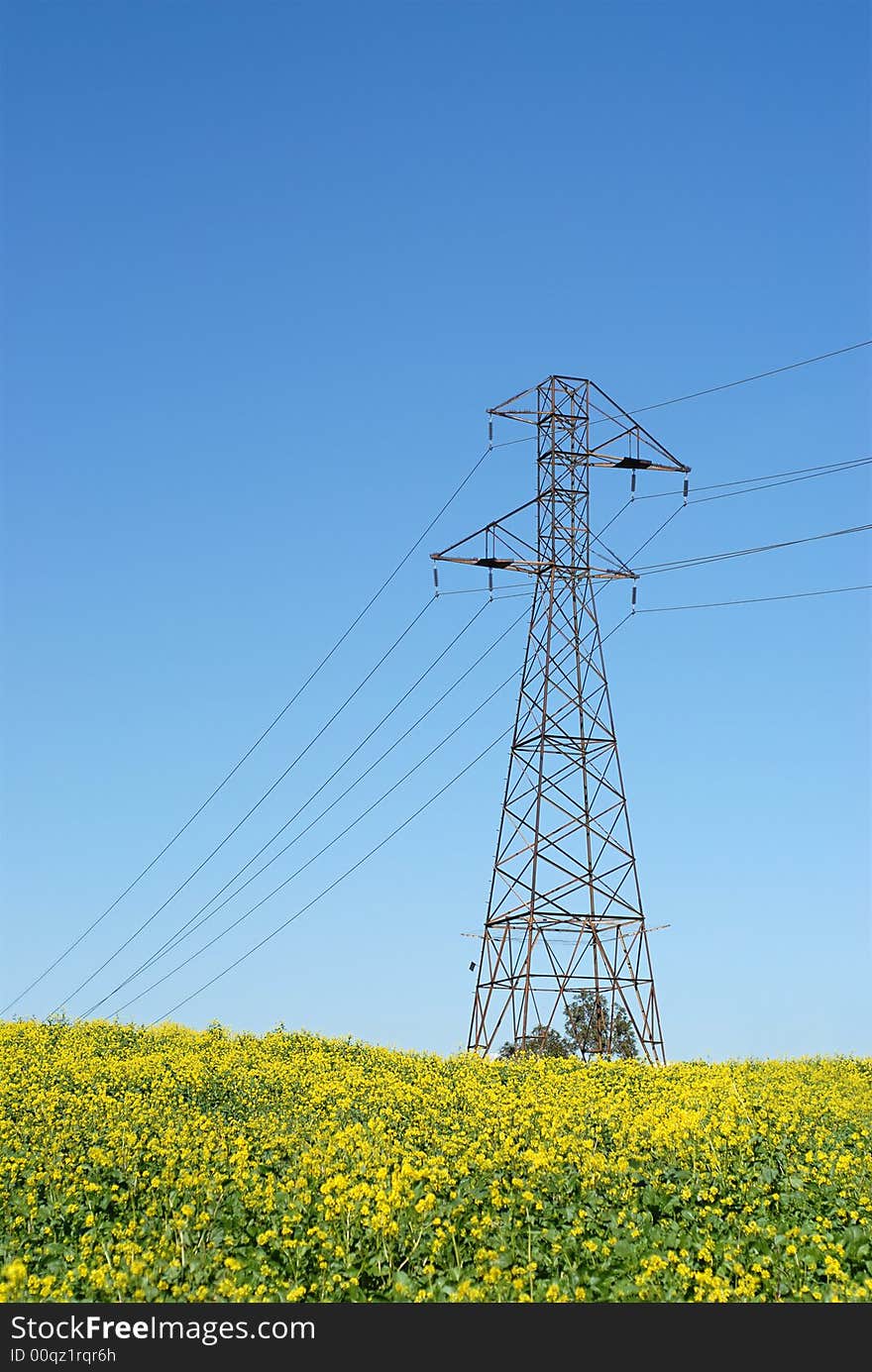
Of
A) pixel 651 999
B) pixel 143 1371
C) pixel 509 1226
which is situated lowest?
pixel 143 1371

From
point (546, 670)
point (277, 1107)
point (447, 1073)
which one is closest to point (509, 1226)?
point (277, 1107)

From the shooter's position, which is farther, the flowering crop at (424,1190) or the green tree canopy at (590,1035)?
the green tree canopy at (590,1035)

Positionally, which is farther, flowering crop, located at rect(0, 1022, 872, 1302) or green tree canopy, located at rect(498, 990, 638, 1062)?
green tree canopy, located at rect(498, 990, 638, 1062)

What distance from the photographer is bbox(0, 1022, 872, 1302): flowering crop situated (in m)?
11.9

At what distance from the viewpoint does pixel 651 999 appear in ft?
103

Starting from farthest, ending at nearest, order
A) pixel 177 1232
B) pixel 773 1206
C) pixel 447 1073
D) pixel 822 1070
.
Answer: pixel 822 1070
pixel 447 1073
pixel 773 1206
pixel 177 1232

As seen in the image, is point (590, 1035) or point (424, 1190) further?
point (590, 1035)

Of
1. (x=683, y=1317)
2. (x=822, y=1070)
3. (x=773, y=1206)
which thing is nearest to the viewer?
(x=683, y=1317)

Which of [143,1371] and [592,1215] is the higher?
[592,1215]

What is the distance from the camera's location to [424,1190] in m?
14.3

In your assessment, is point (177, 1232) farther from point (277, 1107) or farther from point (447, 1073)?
point (447, 1073)

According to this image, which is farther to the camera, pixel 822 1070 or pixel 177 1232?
pixel 822 1070

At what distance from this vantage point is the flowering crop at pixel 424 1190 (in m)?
11.9

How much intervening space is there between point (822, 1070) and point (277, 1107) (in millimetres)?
13328
